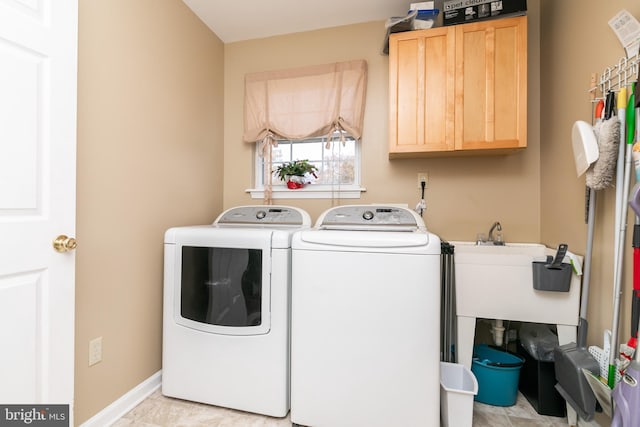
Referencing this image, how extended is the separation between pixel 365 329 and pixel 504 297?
85cm

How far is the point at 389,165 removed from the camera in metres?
2.35

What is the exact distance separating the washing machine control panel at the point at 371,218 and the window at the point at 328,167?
0.47m

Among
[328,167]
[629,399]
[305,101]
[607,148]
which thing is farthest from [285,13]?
[629,399]

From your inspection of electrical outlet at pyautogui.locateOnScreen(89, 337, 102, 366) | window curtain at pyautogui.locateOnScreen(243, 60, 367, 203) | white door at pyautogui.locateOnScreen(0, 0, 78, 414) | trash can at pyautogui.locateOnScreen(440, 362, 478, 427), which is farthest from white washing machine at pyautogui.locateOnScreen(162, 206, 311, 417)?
window curtain at pyautogui.locateOnScreen(243, 60, 367, 203)

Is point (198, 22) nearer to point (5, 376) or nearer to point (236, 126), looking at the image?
point (236, 126)

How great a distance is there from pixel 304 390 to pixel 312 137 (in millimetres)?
1784

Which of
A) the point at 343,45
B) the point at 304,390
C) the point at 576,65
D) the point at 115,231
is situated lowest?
the point at 304,390

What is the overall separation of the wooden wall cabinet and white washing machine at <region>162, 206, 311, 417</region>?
3.51 ft

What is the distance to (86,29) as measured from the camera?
1.44 meters

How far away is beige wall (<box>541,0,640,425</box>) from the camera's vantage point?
135 cm

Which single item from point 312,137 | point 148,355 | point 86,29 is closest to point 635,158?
point 312,137

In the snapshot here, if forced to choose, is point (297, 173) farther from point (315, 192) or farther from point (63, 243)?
point (63, 243)

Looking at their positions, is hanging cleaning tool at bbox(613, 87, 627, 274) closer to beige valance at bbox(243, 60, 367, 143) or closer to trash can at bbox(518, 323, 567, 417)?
trash can at bbox(518, 323, 567, 417)

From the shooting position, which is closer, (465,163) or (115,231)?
(115,231)
